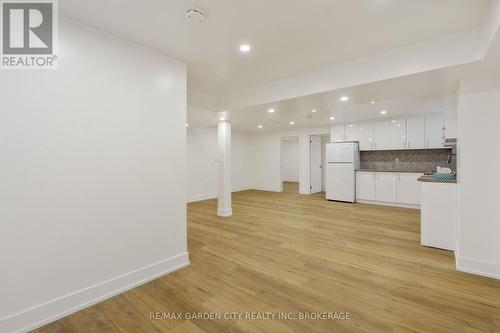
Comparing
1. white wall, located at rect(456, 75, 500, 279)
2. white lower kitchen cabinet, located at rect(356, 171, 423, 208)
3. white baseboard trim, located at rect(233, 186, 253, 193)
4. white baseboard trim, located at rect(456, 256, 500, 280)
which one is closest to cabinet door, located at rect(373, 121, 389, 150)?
white lower kitchen cabinet, located at rect(356, 171, 423, 208)

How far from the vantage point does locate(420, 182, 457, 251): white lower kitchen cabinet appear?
9.84 feet

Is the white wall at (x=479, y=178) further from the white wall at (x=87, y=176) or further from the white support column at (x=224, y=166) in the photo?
the white support column at (x=224, y=166)

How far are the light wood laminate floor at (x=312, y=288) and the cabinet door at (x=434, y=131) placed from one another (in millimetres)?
A: 3019

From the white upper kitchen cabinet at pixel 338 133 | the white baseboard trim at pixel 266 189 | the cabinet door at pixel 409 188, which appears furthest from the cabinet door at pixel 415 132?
the white baseboard trim at pixel 266 189

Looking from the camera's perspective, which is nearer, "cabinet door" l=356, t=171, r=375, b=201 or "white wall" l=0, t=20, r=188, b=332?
"white wall" l=0, t=20, r=188, b=332

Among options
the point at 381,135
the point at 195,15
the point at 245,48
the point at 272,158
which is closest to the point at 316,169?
the point at 272,158

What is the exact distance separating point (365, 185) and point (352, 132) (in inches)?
64.8

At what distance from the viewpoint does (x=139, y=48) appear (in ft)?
7.61

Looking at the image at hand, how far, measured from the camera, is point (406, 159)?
6.07 m

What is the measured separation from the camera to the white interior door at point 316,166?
8.02m

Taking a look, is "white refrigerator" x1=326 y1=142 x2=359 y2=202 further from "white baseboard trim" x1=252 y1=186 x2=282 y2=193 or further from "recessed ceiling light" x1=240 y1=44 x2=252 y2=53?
"recessed ceiling light" x1=240 y1=44 x2=252 y2=53

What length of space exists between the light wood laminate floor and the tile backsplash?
3019 millimetres

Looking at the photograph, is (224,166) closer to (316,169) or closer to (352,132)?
(352,132)

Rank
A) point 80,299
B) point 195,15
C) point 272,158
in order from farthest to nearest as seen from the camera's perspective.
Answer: point 272,158 → point 80,299 → point 195,15
